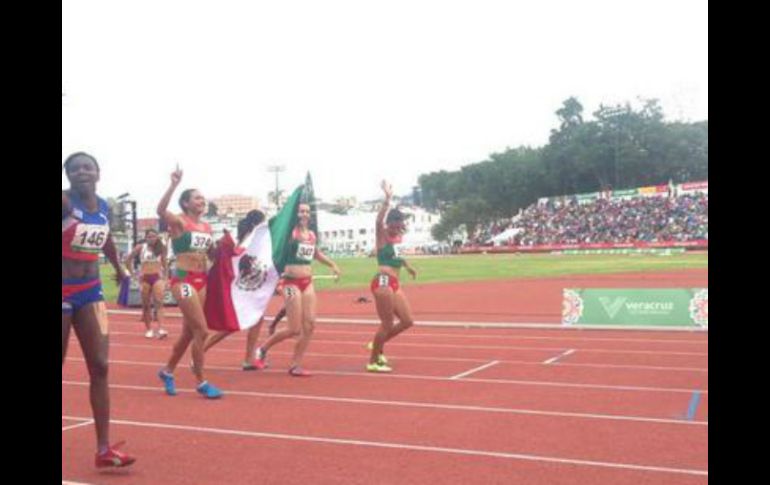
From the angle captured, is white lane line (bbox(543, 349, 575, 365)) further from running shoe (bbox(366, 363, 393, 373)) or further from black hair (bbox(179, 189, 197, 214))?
black hair (bbox(179, 189, 197, 214))

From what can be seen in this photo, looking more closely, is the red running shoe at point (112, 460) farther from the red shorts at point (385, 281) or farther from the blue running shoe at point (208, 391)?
the red shorts at point (385, 281)

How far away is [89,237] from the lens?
18.7ft

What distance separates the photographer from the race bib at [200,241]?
8953mm

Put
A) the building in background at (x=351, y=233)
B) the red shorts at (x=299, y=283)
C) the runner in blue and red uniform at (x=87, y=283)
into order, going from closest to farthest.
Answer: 1. the runner in blue and red uniform at (x=87, y=283)
2. the red shorts at (x=299, y=283)
3. the building in background at (x=351, y=233)

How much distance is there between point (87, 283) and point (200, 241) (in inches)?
129

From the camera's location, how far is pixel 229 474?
573 cm

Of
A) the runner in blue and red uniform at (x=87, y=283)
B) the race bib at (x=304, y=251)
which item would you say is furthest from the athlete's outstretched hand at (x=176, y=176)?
the race bib at (x=304, y=251)

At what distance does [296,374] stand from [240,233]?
1949 mm

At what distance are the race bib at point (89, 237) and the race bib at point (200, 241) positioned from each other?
122 inches

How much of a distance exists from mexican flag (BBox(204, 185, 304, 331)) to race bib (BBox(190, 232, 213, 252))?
2.93 feet

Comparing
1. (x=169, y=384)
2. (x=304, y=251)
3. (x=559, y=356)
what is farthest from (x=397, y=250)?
(x=169, y=384)
